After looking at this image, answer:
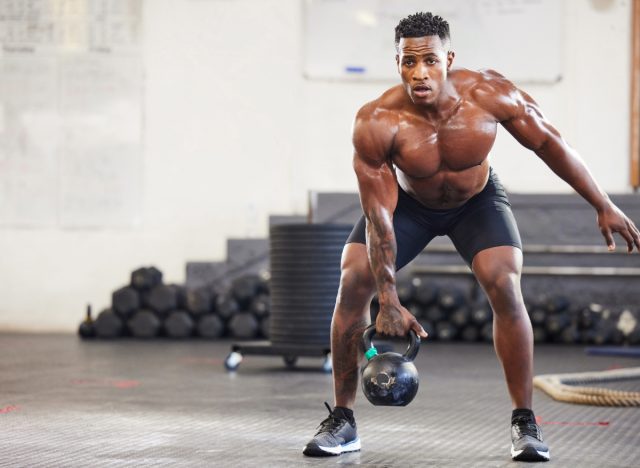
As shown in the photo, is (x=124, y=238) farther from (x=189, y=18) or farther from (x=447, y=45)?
(x=447, y=45)

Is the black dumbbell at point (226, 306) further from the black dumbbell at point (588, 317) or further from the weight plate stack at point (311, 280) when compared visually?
the black dumbbell at point (588, 317)

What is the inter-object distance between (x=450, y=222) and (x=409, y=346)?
44 cm

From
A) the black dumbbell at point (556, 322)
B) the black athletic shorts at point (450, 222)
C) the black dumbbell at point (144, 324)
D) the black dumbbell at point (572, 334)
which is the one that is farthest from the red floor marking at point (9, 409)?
the black dumbbell at point (572, 334)

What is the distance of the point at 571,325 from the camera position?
723cm

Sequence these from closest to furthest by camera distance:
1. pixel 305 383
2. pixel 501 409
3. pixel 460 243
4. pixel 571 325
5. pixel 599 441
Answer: pixel 460 243, pixel 599 441, pixel 501 409, pixel 305 383, pixel 571 325

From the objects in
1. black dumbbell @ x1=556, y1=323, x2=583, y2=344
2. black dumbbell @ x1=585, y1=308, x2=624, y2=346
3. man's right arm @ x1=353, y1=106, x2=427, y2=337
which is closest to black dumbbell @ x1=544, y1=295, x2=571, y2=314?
black dumbbell @ x1=556, y1=323, x2=583, y2=344

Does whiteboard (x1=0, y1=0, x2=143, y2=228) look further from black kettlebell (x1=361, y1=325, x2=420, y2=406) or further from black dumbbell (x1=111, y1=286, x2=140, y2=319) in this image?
black kettlebell (x1=361, y1=325, x2=420, y2=406)

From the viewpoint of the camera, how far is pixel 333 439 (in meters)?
2.66

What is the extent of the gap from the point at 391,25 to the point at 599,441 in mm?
5647

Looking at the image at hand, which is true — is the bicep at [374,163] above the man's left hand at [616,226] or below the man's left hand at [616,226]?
above

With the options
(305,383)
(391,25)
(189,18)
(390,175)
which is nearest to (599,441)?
(390,175)

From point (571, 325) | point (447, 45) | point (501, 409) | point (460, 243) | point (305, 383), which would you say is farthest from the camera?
point (571, 325)

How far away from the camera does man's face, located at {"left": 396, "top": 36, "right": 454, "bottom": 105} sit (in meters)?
2.46

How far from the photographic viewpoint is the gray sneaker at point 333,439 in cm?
263
